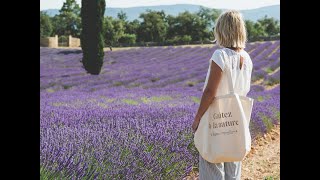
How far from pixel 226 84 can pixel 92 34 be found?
5.66 m

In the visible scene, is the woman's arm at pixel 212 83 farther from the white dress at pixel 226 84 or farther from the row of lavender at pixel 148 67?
the row of lavender at pixel 148 67

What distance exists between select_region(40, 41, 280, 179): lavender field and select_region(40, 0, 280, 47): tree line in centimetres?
19

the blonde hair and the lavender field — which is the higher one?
the blonde hair

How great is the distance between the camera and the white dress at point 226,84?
2.68 meters

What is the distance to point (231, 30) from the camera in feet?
8.93

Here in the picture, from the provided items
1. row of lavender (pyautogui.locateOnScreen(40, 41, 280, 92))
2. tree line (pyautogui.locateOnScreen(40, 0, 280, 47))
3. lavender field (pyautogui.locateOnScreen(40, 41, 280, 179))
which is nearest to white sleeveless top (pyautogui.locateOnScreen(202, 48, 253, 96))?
lavender field (pyautogui.locateOnScreen(40, 41, 280, 179))

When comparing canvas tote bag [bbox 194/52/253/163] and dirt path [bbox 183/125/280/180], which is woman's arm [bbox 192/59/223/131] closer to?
canvas tote bag [bbox 194/52/253/163]

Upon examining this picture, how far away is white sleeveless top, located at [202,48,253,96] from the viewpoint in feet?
8.70

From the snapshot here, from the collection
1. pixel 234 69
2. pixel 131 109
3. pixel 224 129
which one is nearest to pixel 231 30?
pixel 234 69

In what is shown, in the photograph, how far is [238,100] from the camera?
272cm

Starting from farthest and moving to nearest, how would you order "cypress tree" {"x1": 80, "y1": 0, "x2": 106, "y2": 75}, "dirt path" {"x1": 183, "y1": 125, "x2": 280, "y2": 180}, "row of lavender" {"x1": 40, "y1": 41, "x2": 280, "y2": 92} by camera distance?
"row of lavender" {"x1": 40, "y1": 41, "x2": 280, "y2": 92}
"cypress tree" {"x1": 80, "y1": 0, "x2": 106, "y2": 75}
"dirt path" {"x1": 183, "y1": 125, "x2": 280, "y2": 180}

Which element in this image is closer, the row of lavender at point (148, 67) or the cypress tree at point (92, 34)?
the cypress tree at point (92, 34)

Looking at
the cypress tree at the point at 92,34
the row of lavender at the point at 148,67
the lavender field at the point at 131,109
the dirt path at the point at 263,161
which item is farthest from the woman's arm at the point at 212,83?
the cypress tree at the point at 92,34
